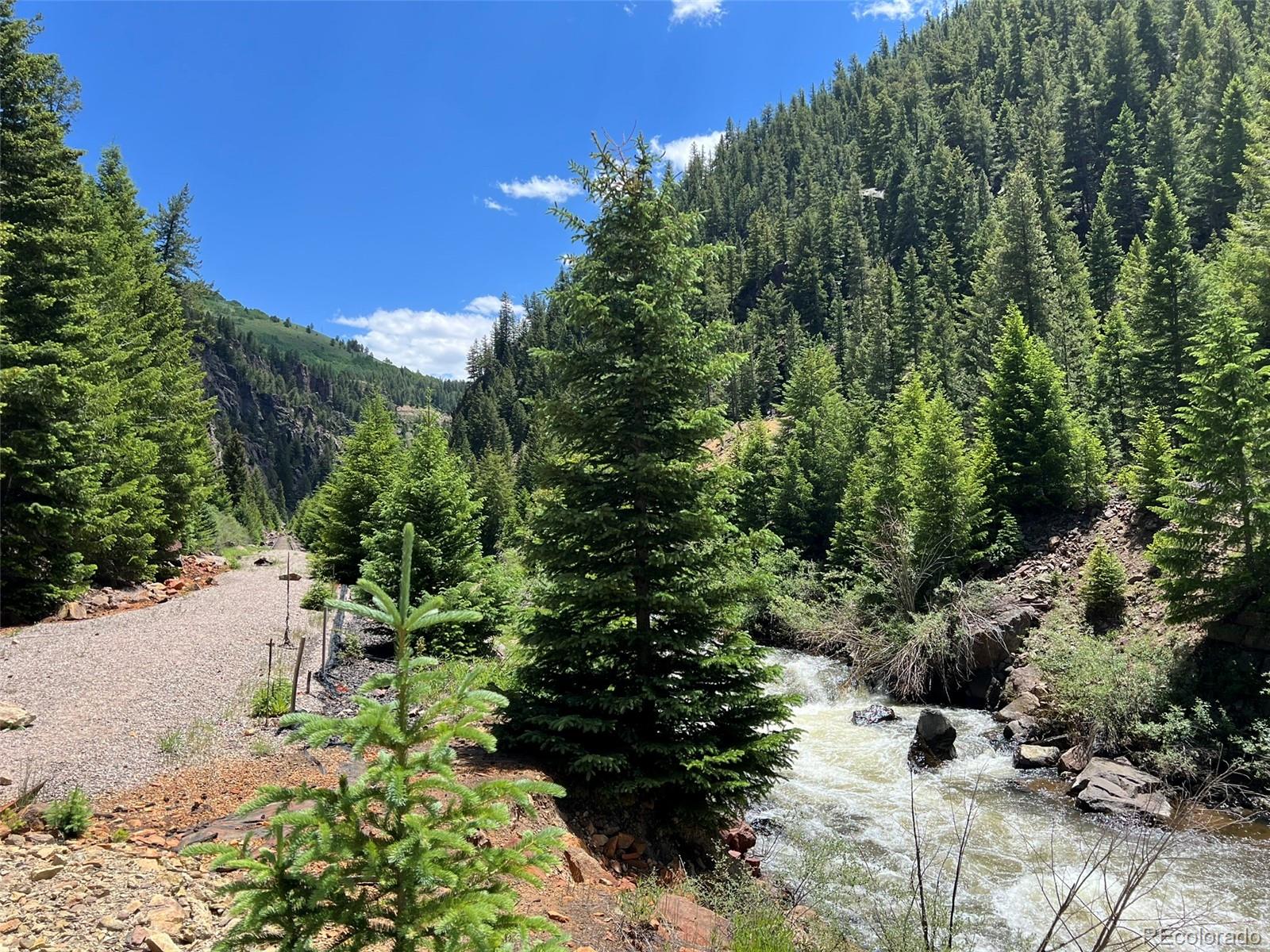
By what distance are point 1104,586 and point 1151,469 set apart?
494cm

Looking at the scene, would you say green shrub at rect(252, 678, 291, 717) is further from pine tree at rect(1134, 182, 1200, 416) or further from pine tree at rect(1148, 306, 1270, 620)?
pine tree at rect(1134, 182, 1200, 416)

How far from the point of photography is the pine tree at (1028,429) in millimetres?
25562

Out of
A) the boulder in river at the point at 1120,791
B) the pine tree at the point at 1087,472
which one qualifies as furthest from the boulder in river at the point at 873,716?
the pine tree at the point at 1087,472

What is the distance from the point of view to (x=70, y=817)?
20.7 ft

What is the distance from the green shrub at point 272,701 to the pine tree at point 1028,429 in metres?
25.2

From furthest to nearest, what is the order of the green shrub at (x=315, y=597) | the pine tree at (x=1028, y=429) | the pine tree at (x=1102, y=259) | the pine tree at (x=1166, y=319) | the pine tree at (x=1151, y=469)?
the pine tree at (x=1102, y=259)
the pine tree at (x=1166, y=319)
the pine tree at (x=1028, y=429)
the pine tree at (x=1151, y=469)
the green shrub at (x=315, y=597)

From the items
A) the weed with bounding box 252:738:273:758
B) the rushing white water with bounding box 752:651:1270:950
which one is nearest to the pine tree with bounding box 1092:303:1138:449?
the rushing white water with bounding box 752:651:1270:950

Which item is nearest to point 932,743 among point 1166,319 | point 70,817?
point 70,817

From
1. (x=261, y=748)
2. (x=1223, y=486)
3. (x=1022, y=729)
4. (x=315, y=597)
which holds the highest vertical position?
(x=1223, y=486)

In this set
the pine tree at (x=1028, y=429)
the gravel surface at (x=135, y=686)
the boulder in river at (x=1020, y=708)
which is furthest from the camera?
the pine tree at (x=1028, y=429)

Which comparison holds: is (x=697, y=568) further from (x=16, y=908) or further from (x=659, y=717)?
(x=16, y=908)

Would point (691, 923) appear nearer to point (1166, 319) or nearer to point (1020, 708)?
point (1020, 708)

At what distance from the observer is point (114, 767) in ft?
26.8

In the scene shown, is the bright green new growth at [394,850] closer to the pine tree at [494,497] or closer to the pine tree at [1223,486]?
the pine tree at [1223,486]
